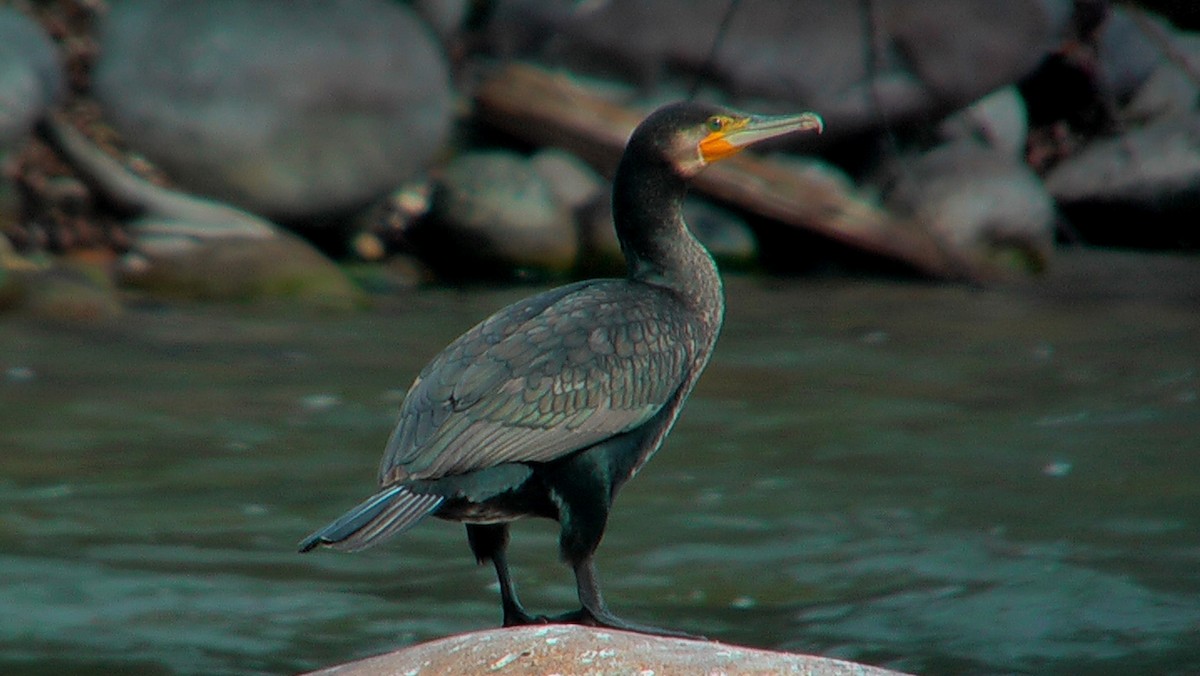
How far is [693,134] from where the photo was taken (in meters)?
4.52

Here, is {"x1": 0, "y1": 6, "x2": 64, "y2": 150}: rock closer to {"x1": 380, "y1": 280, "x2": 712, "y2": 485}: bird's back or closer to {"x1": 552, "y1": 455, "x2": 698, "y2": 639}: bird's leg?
{"x1": 380, "y1": 280, "x2": 712, "y2": 485}: bird's back

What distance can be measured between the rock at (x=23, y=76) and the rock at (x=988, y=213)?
5270mm

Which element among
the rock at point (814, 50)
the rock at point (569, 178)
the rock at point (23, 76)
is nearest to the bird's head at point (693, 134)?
the rock at point (569, 178)

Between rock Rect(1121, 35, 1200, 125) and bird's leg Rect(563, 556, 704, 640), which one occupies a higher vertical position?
rock Rect(1121, 35, 1200, 125)

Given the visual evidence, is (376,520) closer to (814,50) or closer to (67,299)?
(67,299)

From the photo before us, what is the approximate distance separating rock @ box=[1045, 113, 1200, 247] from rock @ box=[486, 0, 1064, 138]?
1202 mm

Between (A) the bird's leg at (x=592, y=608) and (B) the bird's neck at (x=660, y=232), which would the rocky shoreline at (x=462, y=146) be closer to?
(B) the bird's neck at (x=660, y=232)

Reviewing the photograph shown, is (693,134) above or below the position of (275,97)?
below

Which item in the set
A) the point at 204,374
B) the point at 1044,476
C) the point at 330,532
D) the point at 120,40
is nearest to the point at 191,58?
the point at 120,40

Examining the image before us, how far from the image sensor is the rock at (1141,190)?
12.5 m

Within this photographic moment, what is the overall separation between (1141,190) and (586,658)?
33.2 ft

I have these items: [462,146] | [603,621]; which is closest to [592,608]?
[603,621]

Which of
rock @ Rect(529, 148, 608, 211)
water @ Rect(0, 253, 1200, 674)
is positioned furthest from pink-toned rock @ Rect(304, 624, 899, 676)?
rock @ Rect(529, 148, 608, 211)

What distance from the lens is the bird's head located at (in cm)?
451
